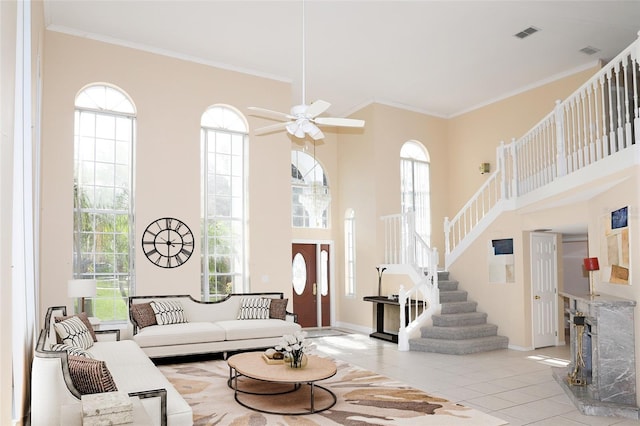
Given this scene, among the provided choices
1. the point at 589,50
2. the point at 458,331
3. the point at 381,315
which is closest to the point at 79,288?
the point at 381,315

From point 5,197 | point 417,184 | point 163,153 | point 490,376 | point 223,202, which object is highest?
point 163,153

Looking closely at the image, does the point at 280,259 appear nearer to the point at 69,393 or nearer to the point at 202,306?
the point at 202,306

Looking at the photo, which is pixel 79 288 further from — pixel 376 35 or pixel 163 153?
pixel 376 35

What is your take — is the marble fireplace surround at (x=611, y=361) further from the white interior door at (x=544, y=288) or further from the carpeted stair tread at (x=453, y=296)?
the carpeted stair tread at (x=453, y=296)

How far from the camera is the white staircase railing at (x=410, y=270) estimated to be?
856cm

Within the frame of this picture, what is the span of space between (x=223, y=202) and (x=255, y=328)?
8.36 feet

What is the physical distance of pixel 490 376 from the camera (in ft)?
21.6

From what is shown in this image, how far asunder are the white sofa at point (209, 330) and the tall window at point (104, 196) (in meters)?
0.59

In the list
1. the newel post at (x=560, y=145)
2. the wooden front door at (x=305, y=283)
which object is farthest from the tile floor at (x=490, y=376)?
the newel post at (x=560, y=145)

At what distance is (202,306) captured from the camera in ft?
26.3

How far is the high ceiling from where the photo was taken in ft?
23.0

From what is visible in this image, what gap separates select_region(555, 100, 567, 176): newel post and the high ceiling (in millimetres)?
1386

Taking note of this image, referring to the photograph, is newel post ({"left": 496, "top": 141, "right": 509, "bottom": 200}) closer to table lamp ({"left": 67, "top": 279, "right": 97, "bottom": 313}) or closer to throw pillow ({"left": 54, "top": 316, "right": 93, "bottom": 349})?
table lamp ({"left": 67, "top": 279, "right": 97, "bottom": 313})

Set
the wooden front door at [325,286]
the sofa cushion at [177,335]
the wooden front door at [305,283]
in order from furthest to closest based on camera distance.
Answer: the wooden front door at [325,286], the wooden front door at [305,283], the sofa cushion at [177,335]
